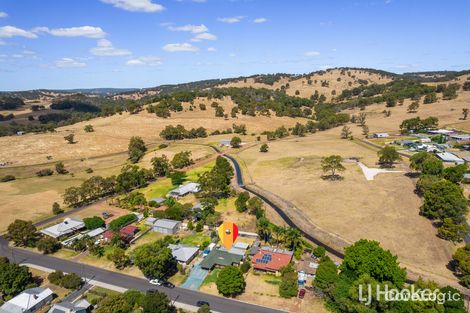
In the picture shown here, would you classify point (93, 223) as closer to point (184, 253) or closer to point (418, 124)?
point (184, 253)

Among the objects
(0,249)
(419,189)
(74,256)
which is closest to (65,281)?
(74,256)

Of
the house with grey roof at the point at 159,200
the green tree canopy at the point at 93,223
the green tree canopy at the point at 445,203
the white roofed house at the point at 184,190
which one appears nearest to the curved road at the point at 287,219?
the white roofed house at the point at 184,190

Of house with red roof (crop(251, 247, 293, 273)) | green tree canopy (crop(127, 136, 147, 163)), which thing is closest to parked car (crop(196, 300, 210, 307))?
house with red roof (crop(251, 247, 293, 273))

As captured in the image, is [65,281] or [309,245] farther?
[309,245]

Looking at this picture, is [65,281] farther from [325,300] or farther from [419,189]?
[419,189]

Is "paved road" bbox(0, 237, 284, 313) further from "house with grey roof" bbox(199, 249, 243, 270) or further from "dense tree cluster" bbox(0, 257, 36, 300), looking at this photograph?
"dense tree cluster" bbox(0, 257, 36, 300)

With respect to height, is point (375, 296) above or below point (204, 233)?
above
